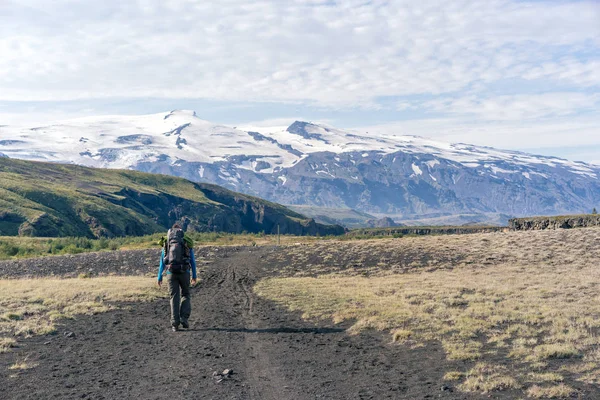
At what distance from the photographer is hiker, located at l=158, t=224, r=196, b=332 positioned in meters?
16.0

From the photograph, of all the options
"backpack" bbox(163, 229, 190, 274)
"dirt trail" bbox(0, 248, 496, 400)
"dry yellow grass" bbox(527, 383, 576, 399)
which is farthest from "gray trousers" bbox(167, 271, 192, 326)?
"dry yellow grass" bbox(527, 383, 576, 399)

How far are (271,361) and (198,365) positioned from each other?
1535 mm

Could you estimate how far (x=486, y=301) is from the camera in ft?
63.3

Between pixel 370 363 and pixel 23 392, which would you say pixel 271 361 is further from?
pixel 23 392

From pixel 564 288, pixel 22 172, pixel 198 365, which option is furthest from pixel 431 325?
pixel 22 172

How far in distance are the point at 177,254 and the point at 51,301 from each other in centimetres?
657

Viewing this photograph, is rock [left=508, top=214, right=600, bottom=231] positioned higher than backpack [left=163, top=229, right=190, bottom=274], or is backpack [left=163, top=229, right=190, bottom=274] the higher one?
backpack [left=163, top=229, right=190, bottom=274]

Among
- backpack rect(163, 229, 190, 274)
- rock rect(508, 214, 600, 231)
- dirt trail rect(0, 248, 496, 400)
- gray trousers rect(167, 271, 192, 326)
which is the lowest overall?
rock rect(508, 214, 600, 231)

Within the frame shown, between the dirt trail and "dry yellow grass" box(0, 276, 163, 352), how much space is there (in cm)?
81

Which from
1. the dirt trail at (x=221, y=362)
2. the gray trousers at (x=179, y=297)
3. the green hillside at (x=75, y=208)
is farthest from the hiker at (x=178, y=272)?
the green hillside at (x=75, y=208)

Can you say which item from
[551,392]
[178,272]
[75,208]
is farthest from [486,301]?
[75,208]

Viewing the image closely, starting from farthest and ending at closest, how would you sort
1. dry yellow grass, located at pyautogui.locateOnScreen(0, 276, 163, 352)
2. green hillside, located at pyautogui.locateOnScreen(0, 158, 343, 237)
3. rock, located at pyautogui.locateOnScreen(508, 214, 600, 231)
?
green hillside, located at pyautogui.locateOnScreen(0, 158, 343, 237)
rock, located at pyautogui.locateOnScreen(508, 214, 600, 231)
dry yellow grass, located at pyautogui.locateOnScreen(0, 276, 163, 352)

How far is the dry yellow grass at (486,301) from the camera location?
478 inches

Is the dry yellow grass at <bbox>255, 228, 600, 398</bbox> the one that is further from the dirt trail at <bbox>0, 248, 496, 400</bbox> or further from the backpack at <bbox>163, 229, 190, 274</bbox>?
the backpack at <bbox>163, 229, 190, 274</bbox>
